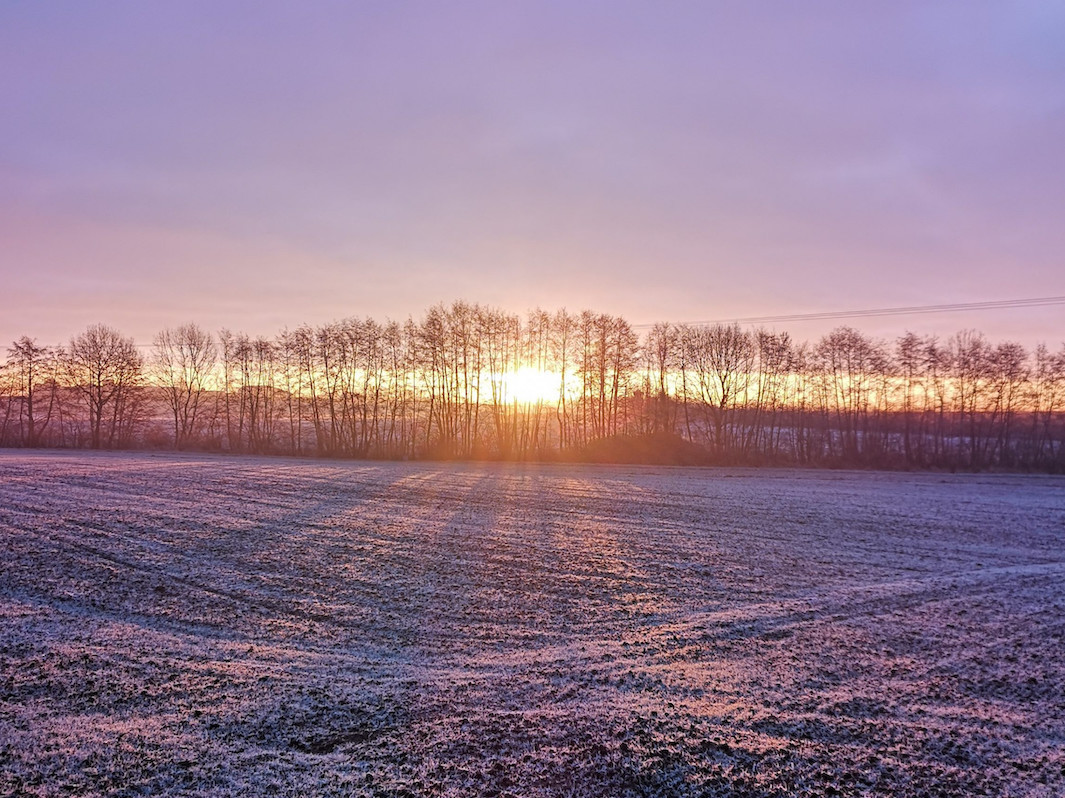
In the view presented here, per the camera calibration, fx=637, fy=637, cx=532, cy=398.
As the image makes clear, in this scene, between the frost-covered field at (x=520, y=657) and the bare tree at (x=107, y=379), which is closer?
the frost-covered field at (x=520, y=657)

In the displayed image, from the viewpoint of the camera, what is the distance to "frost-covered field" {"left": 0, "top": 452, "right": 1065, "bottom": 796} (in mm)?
4465

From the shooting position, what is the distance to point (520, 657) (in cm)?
670

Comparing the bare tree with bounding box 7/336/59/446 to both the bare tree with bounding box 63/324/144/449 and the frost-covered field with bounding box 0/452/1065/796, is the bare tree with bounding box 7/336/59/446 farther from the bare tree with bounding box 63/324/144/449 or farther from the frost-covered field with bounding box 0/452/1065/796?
the frost-covered field with bounding box 0/452/1065/796

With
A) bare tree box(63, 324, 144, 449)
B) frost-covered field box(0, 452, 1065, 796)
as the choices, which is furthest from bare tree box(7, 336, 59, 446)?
frost-covered field box(0, 452, 1065, 796)

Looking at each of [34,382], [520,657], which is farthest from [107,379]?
[520,657]

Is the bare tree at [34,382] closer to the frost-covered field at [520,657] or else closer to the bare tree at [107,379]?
the bare tree at [107,379]

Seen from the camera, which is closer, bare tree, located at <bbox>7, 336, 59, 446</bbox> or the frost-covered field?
the frost-covered field

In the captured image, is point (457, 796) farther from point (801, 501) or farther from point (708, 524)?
point (801, 501)


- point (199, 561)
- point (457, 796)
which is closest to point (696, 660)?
point (457, 796)

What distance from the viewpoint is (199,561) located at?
1054cm

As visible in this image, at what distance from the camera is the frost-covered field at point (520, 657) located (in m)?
4.46

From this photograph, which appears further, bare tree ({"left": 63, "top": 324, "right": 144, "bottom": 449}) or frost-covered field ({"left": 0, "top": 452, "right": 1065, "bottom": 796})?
bare tree ({"left": 63, "top": 324, "right": 144, "bottom": 449})

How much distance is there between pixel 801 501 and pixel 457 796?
18387 mm

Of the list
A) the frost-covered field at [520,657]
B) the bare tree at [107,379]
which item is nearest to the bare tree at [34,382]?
the bare tree at [107,379]
